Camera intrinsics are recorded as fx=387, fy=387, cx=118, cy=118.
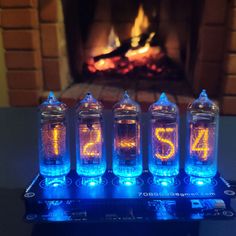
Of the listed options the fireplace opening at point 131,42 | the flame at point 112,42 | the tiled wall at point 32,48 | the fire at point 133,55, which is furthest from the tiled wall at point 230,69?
the tiled wall at point 32,48

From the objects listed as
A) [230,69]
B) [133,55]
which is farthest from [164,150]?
[133,55]

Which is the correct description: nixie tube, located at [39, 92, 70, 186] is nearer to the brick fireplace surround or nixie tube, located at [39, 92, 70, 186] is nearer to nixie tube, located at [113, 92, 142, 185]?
nixie tube, located at [113, 92, 142, 185]

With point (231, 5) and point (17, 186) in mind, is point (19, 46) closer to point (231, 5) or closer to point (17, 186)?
point (231, 5)

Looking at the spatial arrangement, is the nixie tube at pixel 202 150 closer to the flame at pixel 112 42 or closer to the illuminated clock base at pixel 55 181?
the illuminated clock base at pixel 55 181

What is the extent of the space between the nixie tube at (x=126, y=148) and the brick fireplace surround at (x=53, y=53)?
3.97 ft

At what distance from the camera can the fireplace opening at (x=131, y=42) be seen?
2383 millimetres

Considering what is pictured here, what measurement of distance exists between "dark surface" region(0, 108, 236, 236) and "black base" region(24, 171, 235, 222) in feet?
0.17

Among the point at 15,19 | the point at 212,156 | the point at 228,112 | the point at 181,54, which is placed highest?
the point at 15,19

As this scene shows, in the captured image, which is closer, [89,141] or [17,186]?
[89,141]

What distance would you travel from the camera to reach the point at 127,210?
27.9 inches

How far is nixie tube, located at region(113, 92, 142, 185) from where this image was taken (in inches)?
29.9

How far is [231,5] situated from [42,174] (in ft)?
4.82

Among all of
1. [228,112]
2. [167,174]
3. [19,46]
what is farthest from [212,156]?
[19,46]

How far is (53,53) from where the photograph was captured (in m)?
2.10
